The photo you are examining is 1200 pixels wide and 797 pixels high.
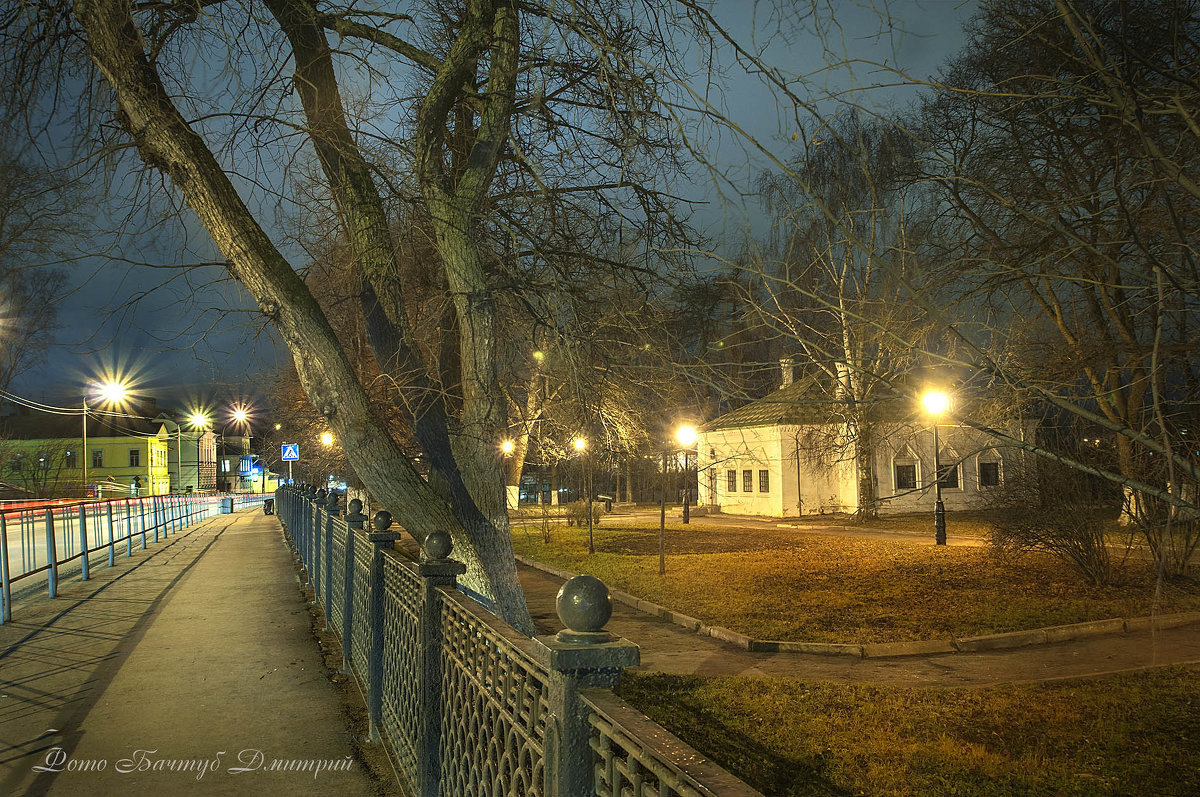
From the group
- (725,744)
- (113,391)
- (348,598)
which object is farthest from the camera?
(113,391)

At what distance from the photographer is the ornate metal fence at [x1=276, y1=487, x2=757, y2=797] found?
6.11ft

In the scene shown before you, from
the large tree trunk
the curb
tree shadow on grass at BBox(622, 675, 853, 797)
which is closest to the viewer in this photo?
tree shadow on grass at BBox(622, 675, 853, 797)

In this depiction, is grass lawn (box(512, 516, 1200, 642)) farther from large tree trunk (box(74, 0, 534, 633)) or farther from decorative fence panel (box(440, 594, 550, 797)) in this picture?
decorative fence panel (box(440, 594, 550, 797))

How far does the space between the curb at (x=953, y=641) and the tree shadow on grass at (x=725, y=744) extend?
1.94m

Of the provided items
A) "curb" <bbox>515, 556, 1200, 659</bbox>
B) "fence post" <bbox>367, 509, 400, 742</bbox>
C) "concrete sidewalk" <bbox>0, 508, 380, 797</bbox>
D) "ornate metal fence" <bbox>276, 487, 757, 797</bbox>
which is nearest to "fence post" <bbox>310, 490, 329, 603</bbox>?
"concrete sidewalk" <bbox>0, 508, 380, 797</bbox>

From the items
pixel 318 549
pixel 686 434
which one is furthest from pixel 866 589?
pixel 318 549

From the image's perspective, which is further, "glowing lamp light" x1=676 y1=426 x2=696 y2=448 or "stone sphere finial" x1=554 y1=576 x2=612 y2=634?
"glowing lamp light" x1=676 y1=426 x2=696 y2=448

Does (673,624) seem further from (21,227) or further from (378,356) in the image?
(21,227)

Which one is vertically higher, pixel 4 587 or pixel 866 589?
pixel 4 587

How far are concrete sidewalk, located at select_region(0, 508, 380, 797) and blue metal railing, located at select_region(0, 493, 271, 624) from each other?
0.71 metres

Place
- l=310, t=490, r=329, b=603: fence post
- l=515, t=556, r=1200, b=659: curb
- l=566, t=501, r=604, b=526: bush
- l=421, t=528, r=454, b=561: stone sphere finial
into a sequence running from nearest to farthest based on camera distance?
l=421, t=528, r=454, b=561: stone sphere finial
l=515, t=556, r=1200, b=659: curb
l=310, t=490, r=329, b=603: fence post
l=566, t=501, r=604, b=526: bush

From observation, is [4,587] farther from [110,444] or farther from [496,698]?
[110,444]

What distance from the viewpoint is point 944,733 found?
605cm

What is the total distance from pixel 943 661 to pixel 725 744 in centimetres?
415
